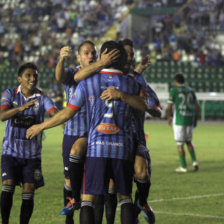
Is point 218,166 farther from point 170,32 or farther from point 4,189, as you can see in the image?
point 170,32

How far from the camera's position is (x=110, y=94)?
Answer: 6023mm

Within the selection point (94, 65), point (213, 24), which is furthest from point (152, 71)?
point (94, 65)

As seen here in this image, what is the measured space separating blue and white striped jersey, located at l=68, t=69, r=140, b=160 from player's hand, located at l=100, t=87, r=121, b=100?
0.14 ft

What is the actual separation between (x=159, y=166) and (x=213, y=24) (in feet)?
85.5

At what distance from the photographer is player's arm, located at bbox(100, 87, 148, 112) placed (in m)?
6.04

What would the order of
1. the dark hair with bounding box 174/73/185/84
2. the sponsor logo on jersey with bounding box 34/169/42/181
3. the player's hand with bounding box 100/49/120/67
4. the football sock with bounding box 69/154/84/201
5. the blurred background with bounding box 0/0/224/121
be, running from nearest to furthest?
the player's hand with bounding box 100/49/120/67 → the football sock with bounding box 69/154/84/201 → the sponsor logo on jersey with bounding box 34/169/42/181 → the dark hair with bounding box 174/73/185/84 → the blurred background with bounding box 0/0/224/121

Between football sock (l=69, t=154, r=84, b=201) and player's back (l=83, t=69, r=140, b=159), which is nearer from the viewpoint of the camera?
player's back (l=83, t=69, r=140, b=159)

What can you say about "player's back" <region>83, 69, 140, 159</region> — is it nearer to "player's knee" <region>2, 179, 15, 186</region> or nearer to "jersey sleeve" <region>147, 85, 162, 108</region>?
"jersey sleeve" <region>147, 85, 162, 108</region>

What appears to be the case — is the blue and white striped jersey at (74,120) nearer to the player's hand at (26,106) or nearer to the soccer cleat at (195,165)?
the player's hand at (26,106)

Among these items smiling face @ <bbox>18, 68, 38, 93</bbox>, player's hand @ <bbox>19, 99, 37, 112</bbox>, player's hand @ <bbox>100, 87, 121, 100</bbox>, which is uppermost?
smiling face @ <bbox>18, 68, 38, 93</bbox>

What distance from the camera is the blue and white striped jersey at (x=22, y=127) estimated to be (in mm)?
A: 7637

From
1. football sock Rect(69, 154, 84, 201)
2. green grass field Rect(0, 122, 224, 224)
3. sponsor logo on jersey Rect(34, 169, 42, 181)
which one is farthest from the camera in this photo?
green grass field Rect(0, 122, 224, 224)

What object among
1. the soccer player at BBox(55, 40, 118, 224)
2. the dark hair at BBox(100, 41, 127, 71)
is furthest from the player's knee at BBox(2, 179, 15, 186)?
the dark hair at BBox(100, 41, 127, 71)

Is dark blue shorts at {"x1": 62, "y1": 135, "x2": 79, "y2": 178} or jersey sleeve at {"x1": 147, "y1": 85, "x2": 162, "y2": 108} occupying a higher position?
jersey sleeve at {"x1": 147, "y1": 85, "x2": 162, "y2": 108}
